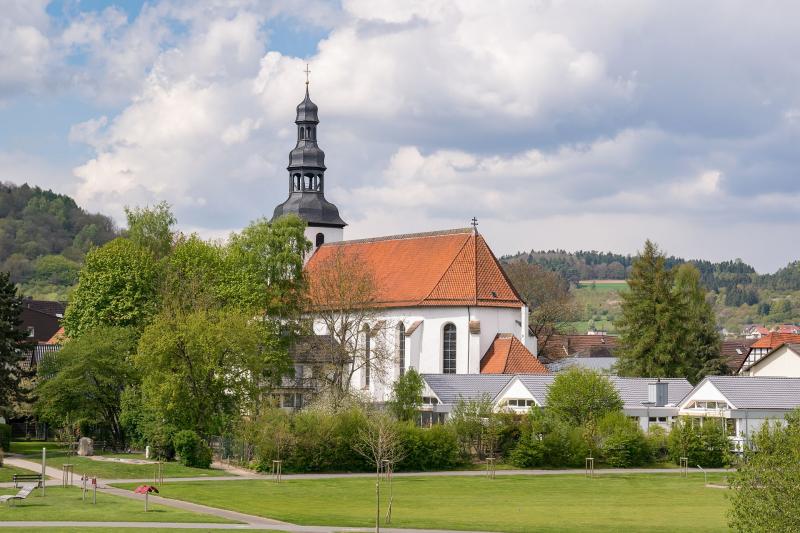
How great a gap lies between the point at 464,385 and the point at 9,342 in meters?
25.7

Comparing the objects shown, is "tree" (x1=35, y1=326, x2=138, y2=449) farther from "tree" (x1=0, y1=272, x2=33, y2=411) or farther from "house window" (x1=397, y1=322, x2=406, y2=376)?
"house window" (x1=397, y1=322, x2=406, y2=376)

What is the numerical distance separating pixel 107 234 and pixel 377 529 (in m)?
169

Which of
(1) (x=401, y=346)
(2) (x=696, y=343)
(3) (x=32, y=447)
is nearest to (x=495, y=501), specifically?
(3) (x=32, y=447)

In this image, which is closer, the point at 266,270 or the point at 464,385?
the point at 464,385

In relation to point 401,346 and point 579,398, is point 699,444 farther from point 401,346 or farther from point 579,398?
point 401,346

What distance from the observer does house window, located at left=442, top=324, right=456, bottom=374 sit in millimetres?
75750

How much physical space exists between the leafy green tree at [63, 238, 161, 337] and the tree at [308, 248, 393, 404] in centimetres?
976

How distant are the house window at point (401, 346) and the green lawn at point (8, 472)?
96.5ft

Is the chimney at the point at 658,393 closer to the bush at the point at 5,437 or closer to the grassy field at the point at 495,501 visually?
the grassy field at the point at 495,501

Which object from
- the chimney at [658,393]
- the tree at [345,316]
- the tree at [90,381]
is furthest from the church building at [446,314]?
the tree at [90,381]

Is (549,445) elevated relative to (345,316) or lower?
lower

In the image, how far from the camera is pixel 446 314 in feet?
250

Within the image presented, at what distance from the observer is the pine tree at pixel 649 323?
283ft

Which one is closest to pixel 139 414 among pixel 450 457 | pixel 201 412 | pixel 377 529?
pixel 201 412
